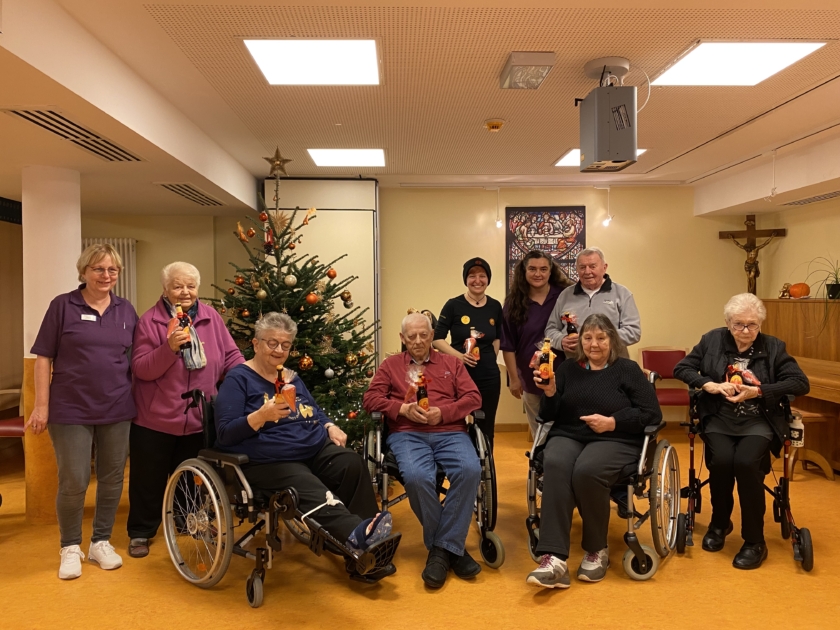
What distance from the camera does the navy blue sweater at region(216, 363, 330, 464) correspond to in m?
2.72

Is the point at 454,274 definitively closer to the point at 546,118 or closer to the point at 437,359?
the point at 546,118

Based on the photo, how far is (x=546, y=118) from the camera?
3920mm

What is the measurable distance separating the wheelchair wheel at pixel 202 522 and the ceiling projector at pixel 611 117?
2198 mm

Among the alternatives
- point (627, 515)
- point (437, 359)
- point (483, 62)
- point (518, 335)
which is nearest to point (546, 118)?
point (483, 62)

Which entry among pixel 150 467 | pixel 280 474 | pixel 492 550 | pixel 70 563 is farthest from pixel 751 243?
pixel 70 563

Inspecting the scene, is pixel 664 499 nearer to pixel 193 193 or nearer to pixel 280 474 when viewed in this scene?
pixel 280 474

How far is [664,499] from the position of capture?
293 centimetres

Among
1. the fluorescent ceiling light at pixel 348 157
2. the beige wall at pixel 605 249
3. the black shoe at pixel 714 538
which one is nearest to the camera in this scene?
the black shoe at pixel 714 538

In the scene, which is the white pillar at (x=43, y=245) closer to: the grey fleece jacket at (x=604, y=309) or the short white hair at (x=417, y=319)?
the short white hair at (x=417, y=319)

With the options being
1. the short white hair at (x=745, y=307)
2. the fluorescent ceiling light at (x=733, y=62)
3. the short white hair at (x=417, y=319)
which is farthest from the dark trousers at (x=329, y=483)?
the fluorescent ceiling light at (x=733, y=62)

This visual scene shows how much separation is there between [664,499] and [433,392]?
116 centimetres

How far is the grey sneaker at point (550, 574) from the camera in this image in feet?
8.75

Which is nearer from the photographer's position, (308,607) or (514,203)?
(308,607)

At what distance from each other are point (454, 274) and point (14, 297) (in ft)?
13.0
